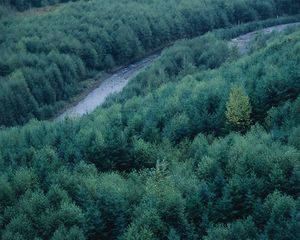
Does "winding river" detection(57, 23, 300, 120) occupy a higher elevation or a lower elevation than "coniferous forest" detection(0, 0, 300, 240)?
lower

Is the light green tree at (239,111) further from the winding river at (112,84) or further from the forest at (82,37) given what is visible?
the forest at (82,37)

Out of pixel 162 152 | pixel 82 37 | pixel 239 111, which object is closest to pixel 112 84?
pixel 82 37

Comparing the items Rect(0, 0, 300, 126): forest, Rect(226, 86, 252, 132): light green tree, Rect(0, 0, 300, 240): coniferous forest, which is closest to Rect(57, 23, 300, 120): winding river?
Rect(0, 0, 300, 126): forest

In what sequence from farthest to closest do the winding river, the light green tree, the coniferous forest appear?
the winding river < the light green tree < the coniferous forest

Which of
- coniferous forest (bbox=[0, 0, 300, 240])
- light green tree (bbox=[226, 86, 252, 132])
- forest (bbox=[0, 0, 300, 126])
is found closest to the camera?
coniferous forest (bbox=[0, 0, 300, 240])

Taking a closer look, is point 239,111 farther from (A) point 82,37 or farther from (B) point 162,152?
(A) point 82,37

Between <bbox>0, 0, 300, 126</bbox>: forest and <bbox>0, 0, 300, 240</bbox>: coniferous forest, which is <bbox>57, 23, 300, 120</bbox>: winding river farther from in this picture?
<bbox>0, 0, 300, 240</bbox>: coniferous forest

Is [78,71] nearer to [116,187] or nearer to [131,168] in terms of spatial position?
[131,168]

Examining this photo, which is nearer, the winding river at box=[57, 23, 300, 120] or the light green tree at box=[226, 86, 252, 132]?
the light green tree at box=[226, 86, 252, 132]
